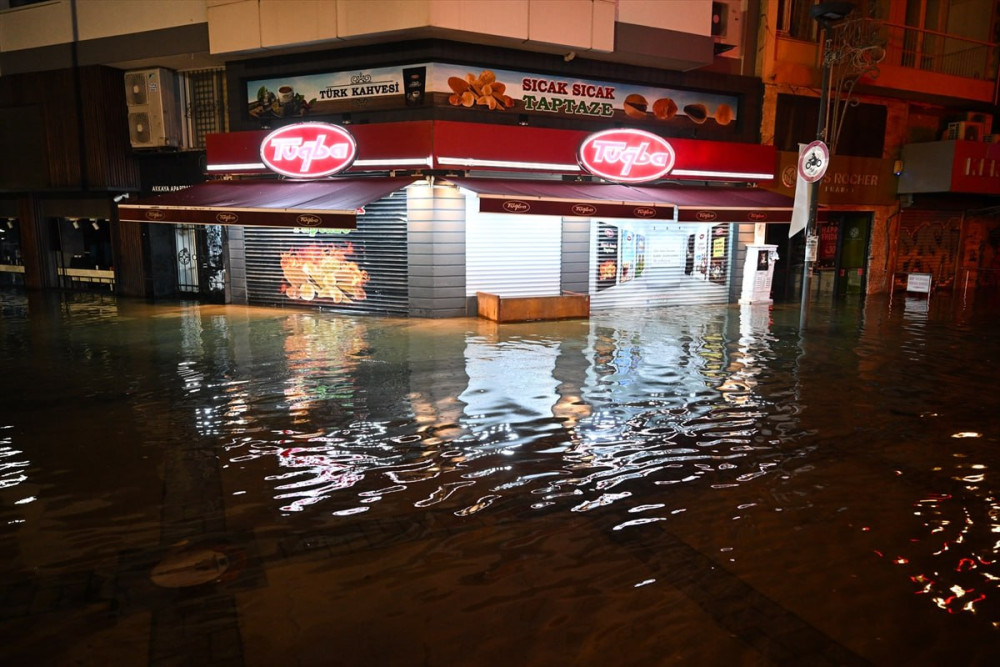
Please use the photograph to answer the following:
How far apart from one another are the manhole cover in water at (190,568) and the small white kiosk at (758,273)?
16.9 m

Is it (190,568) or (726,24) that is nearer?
(190,568)

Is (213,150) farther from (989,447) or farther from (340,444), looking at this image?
(989,447)

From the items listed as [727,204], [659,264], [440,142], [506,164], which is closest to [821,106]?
[727,204]

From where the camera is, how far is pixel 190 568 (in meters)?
4.53

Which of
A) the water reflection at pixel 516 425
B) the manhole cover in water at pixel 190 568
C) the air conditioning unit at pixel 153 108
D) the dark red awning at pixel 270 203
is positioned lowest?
the manhole cover in water at pixel 190 568

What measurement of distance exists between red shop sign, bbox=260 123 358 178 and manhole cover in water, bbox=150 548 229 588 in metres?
11.8

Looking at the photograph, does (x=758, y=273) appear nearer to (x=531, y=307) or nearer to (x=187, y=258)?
(x=531, y=307)

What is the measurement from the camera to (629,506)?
A: 5.62 m

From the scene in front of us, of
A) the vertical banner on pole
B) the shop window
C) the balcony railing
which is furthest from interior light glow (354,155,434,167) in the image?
the balcony railing

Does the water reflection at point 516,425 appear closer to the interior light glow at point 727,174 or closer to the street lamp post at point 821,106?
the street lamp post at point 821,106

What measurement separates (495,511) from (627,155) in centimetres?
1257

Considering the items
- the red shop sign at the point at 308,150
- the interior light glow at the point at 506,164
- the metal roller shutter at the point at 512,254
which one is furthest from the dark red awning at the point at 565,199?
the red shop sign at the point at 308,150

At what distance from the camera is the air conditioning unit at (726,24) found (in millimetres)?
18250

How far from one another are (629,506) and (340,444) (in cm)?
302
